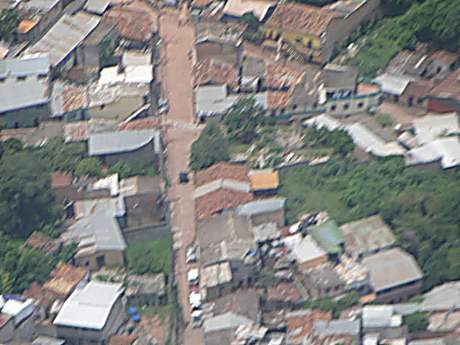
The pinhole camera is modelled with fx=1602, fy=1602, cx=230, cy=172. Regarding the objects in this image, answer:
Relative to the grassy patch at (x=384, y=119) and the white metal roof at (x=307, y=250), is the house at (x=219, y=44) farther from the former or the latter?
the white metal roof at (x=307, y=250)

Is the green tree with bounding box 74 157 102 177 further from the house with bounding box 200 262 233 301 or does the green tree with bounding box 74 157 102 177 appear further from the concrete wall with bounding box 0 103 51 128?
the house with bounding box 200 262 233 301

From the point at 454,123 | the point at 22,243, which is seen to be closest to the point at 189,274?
the point at 22,243

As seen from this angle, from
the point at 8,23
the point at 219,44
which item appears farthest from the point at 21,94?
the point at 219,44

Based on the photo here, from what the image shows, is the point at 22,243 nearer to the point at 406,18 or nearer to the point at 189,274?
the point at 189,274

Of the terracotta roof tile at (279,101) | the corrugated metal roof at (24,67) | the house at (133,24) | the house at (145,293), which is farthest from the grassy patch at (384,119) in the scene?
the corrugated metal roof at (24,67)

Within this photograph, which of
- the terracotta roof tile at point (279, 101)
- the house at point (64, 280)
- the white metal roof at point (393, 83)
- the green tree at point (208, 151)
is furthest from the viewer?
the white metal roof at point (393, 83)

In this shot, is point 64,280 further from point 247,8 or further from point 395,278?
point 247,8
